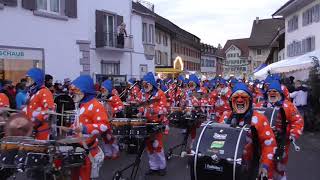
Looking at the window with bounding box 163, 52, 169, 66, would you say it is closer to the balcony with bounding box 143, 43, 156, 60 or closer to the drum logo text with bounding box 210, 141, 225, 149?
the balcony with bounding box 143, 43, 156, 60

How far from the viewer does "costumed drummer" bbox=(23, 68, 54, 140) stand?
24.1ft

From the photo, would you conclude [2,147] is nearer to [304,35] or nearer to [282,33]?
[304,35]

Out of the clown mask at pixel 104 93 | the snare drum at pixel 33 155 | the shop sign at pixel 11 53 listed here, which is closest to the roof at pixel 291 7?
the shop sign at pixel 11 53

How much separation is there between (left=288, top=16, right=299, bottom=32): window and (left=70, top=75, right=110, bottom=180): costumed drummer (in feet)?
104

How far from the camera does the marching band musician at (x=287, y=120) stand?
21.8ft

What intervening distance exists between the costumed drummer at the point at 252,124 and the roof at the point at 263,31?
288 ft

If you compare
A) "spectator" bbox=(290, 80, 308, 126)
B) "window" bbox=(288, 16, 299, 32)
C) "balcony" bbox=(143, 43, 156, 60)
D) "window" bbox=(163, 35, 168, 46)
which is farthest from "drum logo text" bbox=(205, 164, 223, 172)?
"window" bbox=(163, 35, 168, 46)

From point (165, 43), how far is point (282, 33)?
11287mm

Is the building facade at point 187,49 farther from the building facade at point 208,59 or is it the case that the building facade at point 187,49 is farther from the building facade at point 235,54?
the building facade at point 235,54

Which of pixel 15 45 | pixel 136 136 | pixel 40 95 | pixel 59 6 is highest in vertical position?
pixel 59 6

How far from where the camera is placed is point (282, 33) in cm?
4659

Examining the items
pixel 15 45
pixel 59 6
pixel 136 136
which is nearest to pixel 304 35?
pixel 59 6

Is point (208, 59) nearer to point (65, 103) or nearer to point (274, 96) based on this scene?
point (65, 103)

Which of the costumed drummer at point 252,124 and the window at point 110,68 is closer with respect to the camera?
the costumed drummer at point 252,124
